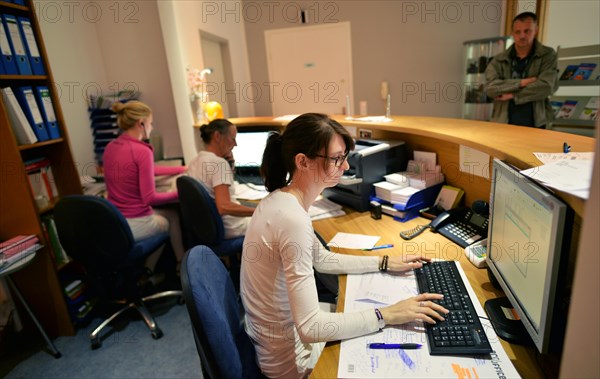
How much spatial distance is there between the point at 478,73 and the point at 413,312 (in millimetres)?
3777

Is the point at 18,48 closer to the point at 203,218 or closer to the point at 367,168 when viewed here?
the point at 203,218

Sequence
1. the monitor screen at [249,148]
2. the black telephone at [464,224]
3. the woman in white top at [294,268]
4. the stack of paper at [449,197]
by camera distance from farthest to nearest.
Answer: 1. the monitor screen at [249,148]
2. the stack of paper at [449,197]
3. the black telephone at [464,224]
4. the woman in white top at [294,268]

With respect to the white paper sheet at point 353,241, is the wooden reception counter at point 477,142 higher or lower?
higher

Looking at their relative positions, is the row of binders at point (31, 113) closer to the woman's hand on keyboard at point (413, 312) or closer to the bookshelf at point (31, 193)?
the bookshelf at point (31, 193)

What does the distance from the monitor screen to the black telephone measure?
1548 mm

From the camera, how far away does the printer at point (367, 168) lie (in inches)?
73.7

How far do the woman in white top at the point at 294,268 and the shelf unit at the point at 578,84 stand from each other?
302 centimetres

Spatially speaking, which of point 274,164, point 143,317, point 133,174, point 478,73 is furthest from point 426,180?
point 478,73

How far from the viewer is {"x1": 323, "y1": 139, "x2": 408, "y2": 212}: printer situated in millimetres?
1873

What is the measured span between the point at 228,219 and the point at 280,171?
1.11 meters

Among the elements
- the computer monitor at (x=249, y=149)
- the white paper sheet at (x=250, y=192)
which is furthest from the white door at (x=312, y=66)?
the white paper sheet at (x=250, y=192)

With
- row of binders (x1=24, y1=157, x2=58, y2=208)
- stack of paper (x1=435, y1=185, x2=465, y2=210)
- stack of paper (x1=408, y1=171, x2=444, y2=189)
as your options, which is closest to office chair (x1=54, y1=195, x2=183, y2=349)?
row of binders (x1=24, y1=157, x2=58, y2=208)

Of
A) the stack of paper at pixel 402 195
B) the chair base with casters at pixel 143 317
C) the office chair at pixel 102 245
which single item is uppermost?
the stack of paper at pixel 402 195

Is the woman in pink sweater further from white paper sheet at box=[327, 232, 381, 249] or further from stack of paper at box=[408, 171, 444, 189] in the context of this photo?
stack of paper at box=[408, 171, 444, 189]
